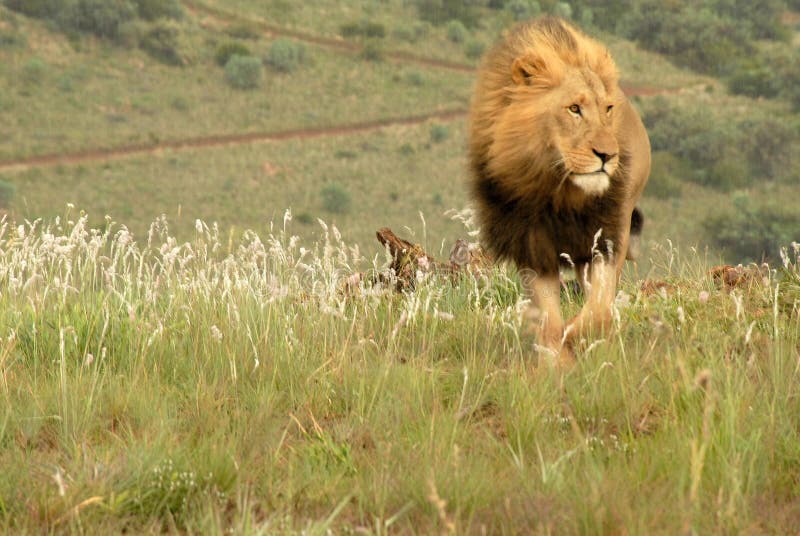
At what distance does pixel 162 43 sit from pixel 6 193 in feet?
80.9

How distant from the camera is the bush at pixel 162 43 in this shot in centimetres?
7250

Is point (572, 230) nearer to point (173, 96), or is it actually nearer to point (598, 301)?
A: point (598, 301)

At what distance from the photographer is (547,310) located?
5.62 metres

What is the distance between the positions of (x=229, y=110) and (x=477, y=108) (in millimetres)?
64262

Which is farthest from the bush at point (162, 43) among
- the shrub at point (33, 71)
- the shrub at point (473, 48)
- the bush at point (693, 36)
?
the bush at point (693, 36)

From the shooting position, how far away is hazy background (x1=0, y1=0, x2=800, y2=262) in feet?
182

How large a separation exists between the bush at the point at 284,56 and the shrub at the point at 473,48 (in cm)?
1315

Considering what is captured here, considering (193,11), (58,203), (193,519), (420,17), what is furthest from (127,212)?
(193,519)

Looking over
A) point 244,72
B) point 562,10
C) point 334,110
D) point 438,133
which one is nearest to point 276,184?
point 438,133

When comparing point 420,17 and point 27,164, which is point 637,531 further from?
point 420,17

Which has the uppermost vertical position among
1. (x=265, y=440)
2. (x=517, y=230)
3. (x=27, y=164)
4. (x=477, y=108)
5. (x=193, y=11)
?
(x=477, y=108)

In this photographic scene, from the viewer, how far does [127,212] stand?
167ft

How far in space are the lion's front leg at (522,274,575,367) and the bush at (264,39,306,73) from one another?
7045cm

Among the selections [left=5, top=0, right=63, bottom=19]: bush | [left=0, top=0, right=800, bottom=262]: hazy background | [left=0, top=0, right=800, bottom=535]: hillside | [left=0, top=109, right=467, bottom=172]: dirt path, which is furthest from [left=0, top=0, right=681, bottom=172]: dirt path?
[left=0, top=0, right=800, bottom=535]: hillside
